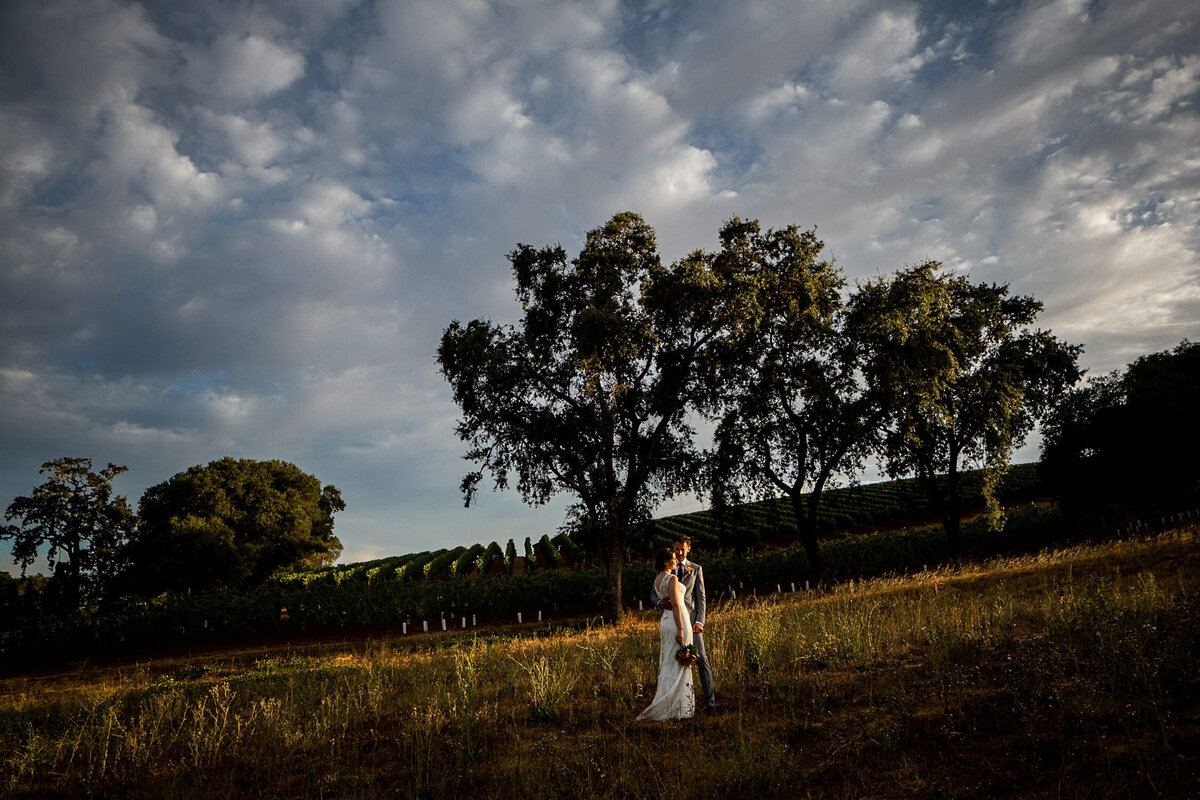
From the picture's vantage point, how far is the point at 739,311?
19.6 meters

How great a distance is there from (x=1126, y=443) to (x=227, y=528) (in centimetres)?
6064

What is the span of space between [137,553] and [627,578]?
38.7 metres

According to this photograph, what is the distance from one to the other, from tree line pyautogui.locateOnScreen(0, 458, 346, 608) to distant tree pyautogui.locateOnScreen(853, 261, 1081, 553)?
148 ft

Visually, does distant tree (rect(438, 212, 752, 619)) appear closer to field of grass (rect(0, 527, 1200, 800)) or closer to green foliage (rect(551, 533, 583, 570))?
field of grass (rect(0, 527, 1200, 800))

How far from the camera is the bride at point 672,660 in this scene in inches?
278

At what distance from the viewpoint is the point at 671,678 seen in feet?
23.7

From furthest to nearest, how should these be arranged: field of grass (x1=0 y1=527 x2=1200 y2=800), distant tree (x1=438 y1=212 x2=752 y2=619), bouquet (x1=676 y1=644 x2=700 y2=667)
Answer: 1. distant tree (x1=438 y1=212 x2=752 y2=619)
2. bouquet (x1=676 y1=644 x2=700 y2=667)
3. field of grass (x1=0 y1=527 x2=1200 y2=800)

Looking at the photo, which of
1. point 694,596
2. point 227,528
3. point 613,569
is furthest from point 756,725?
point 227,528

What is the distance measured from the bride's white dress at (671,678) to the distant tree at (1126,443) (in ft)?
119

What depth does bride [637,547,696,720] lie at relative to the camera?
706 cm

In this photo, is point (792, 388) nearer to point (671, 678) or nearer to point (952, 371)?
point (952, 371)

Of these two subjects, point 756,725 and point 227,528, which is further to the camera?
point 227,528

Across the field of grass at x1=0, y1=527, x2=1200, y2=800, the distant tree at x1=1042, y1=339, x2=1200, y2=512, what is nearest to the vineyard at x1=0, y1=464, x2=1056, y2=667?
the distant tree at x1=1042, y1=339, x2=1200, y2=512

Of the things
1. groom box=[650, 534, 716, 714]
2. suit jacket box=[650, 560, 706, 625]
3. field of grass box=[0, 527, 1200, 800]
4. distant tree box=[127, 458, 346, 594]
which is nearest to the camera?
field of grass box=[0, 527, 1200, 800]
